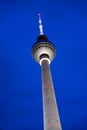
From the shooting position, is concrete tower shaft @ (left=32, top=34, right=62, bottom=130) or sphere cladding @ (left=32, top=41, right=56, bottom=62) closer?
concrete tower shaft @ (left=32, top=34, right=62, bottom=130)

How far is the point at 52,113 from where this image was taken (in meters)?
48.9

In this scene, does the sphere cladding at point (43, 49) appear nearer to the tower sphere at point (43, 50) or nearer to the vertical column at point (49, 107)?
the tower sphere at point (43, 50)

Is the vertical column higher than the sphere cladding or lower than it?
lower

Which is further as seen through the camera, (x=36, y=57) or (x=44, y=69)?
(x=36, y=57)

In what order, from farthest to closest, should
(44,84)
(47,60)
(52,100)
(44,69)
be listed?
(47,60)
(44,69)
(44,84)
(52,100)

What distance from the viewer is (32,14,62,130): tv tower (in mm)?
47534

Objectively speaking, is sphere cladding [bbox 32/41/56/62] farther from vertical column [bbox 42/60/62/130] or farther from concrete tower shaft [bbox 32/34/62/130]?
vertical column [bbox 42/60/62/130]

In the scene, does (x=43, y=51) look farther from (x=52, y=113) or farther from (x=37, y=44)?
(x=52, y=113)

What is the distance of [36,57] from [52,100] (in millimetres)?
19806

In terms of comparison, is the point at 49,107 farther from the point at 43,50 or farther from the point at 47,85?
the point at 43,50

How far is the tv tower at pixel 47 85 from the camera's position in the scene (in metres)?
47.5

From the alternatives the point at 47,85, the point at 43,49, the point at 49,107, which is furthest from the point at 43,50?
the point at 49,107

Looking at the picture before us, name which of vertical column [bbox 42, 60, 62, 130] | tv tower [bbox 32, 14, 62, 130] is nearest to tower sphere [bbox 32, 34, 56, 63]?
tv tower [bbox 32, 14, 62, 130]

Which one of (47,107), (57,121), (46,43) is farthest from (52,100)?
(46,43)
